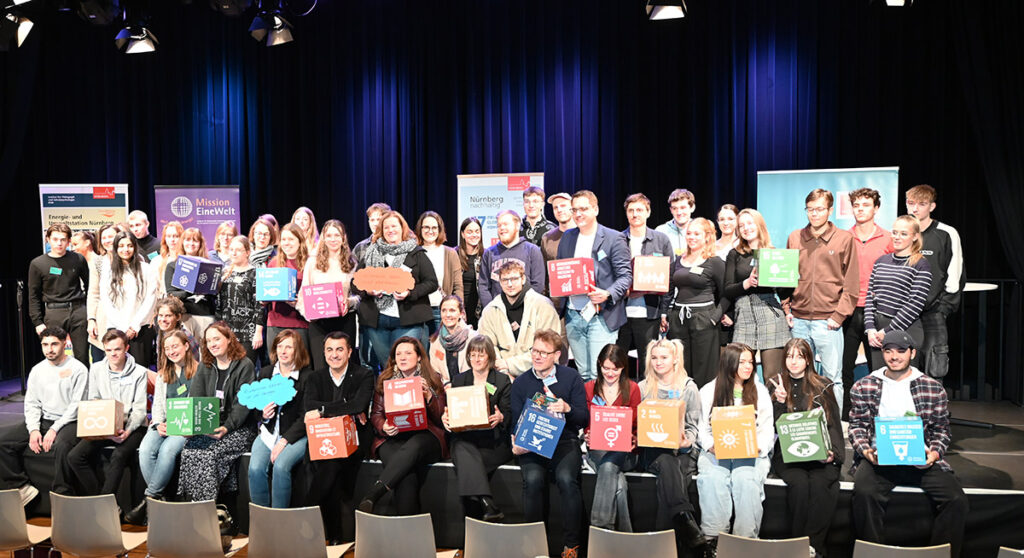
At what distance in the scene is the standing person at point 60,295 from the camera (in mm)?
6934

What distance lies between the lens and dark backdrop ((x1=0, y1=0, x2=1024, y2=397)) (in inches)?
305

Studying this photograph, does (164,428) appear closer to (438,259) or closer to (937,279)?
(438,259)

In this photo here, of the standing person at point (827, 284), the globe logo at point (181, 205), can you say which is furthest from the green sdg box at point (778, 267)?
the globe logo at point (181, 205)

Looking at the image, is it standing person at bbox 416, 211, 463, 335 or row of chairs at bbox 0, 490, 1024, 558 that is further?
standing person at bbox 416, 211, 463, 335

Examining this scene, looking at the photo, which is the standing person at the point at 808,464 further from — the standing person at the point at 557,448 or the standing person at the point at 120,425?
the standing person at the point at 120,425

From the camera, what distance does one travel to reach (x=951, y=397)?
24.5 ft

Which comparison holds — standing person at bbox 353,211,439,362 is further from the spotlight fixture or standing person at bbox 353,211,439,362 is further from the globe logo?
the globe logo

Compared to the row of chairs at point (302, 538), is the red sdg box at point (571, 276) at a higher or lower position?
higher

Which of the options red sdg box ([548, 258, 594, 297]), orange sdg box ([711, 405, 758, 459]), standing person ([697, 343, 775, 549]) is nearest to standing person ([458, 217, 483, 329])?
red sdg box ([548, 258, 594, 297])

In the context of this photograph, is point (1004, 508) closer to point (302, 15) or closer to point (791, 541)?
point (791, 541)

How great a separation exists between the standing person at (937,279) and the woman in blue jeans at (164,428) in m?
4.68

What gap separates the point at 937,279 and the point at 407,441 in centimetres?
349

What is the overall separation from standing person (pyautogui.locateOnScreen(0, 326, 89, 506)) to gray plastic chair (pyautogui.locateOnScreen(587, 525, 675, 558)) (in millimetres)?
3611

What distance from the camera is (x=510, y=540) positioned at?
12.5 ft
